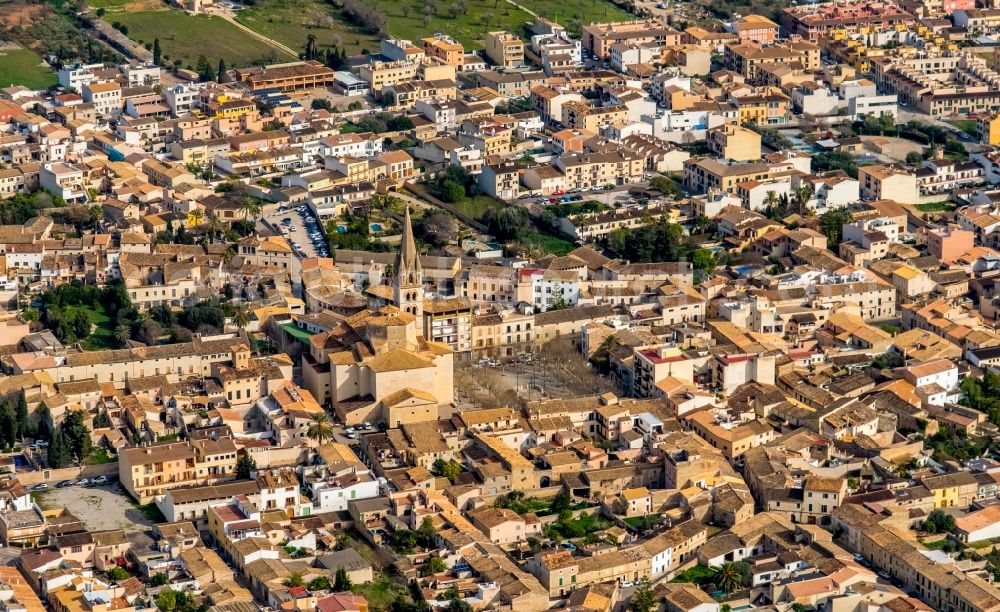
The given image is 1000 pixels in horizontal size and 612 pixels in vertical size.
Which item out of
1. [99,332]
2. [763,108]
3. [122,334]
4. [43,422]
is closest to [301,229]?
[99,332]

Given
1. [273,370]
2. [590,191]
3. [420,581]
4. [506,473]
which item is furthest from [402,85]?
[420,581]

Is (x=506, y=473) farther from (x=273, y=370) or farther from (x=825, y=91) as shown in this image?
(x=825, y=91)

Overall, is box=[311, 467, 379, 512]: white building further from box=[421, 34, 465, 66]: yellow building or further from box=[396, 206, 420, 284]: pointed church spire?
box=[421, 34, 465, 66]: yellow building

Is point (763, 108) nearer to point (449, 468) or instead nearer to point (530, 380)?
point (530, 380)

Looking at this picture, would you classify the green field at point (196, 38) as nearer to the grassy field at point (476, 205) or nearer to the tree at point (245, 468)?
the grassy field at point (476, 205)

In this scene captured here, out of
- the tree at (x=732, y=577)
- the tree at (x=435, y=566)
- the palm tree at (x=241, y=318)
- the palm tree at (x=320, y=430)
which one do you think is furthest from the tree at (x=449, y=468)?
the palm tree at (x=241, y=318)
